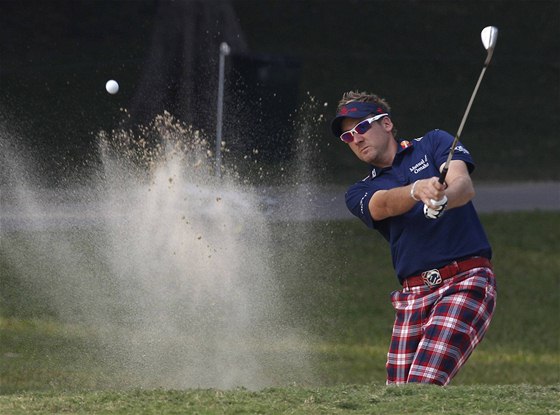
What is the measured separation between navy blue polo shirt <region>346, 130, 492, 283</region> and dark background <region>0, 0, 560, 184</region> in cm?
640

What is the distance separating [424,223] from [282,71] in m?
9.68

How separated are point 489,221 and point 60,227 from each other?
497 centimetres

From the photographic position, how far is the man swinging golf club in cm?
510

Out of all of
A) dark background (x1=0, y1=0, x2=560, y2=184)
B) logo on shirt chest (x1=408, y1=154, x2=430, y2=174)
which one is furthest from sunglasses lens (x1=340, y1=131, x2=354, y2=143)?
dark background (x1=0, y1=0, x2=560, y2=184)

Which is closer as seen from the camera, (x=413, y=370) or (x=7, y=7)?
(x=413, y=370)

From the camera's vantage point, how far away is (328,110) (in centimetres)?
1501

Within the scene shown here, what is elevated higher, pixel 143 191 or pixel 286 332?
pixel 143 191

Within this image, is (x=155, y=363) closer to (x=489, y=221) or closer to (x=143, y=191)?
(x=143, y=191)

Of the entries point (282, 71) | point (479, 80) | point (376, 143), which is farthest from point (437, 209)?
point (282, 71)

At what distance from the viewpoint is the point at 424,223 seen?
521cm

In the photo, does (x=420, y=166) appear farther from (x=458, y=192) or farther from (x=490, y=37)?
(x=490, y=37)

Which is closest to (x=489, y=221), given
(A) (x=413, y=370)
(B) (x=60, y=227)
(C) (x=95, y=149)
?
(C) (x=95, y=149)

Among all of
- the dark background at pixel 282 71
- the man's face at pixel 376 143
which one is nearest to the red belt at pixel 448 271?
the man's face at pixel 376 143

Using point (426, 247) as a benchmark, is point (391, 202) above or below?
above
